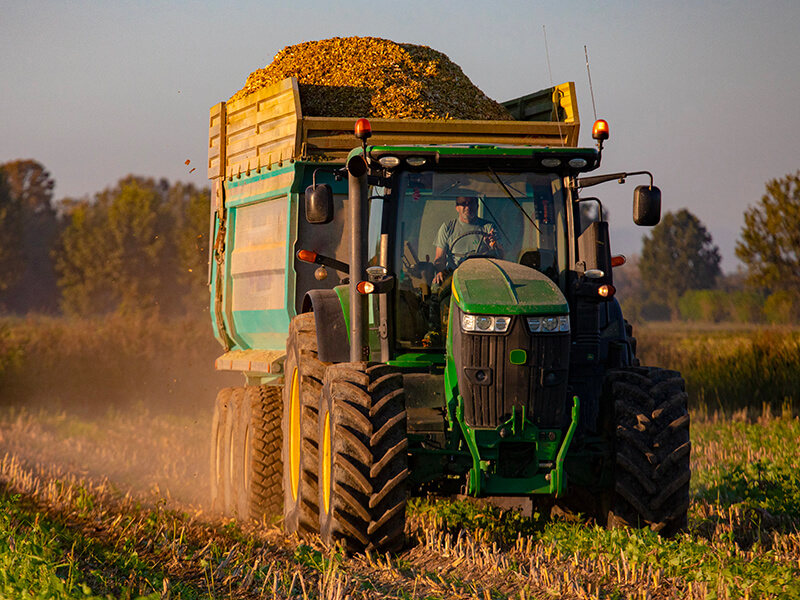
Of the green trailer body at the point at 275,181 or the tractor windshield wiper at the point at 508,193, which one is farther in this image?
the green trailer body at the point at 275,181

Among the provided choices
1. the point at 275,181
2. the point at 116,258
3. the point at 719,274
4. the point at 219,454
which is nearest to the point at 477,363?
the point at 275,181

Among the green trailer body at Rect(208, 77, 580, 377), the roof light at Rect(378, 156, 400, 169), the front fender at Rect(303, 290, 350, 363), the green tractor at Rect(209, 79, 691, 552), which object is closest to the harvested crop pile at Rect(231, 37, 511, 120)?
the green trailer body at Rect(208, 77, 580, 377)

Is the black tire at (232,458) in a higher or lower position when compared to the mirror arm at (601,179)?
lower

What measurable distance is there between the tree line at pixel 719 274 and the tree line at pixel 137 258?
63 mm

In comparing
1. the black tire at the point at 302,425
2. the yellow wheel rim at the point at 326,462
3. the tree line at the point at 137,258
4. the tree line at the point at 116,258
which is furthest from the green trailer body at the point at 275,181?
the tree line at the point at 116,258

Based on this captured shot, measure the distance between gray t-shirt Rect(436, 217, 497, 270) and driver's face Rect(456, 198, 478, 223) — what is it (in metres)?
0.02

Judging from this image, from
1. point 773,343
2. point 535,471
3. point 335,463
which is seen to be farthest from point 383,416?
point 773,343

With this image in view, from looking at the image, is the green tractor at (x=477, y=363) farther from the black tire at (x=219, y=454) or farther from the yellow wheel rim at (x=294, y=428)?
the black tire at (x=219, y=454)

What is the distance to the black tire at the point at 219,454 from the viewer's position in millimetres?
9500

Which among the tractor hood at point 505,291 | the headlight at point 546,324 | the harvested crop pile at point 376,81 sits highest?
the harvested crop pile at point 376,81

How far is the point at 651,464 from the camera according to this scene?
5.54 meters

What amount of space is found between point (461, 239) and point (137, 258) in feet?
157

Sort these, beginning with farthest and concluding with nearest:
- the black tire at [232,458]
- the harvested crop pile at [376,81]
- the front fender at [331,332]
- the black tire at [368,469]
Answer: the black tire at [232,458], the harvested crop pile at [376,81], the front fender at [331,332], the black tire at [368,469]

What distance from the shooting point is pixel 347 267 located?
21.9 ft
